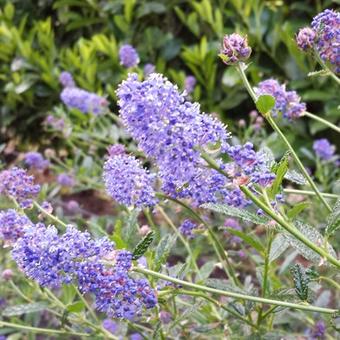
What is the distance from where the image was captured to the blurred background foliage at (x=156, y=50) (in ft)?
13.6

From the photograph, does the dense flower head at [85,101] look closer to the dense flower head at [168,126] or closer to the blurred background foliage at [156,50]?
the blurred background foliage at [156,50]

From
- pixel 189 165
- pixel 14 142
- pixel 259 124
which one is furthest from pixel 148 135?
pixel 14 142

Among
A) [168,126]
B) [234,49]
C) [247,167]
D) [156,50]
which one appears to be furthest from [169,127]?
[156,50]

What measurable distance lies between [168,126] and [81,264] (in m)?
0.29

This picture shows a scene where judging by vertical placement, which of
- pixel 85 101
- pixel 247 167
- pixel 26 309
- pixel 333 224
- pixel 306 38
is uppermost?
pixel 306 38

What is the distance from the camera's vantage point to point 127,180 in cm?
142

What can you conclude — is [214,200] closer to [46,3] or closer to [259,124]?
[259,124]

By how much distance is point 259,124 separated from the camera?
292 centimetres

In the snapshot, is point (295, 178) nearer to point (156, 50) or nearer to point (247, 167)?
point (247, 167)

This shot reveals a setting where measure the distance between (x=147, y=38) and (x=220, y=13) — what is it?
0.63m

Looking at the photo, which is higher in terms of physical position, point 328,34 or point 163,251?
point 328,34

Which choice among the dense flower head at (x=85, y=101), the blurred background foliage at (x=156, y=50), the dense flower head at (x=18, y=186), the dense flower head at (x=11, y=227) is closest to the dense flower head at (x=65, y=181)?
the dense flower head at (x=85, y=101)

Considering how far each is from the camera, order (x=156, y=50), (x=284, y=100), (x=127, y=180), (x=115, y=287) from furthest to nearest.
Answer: (x=156, y=50)
(x=284, y=100)
(x=127, y=180)
(x=115, y=287)

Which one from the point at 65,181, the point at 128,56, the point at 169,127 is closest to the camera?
the point at 169,127
